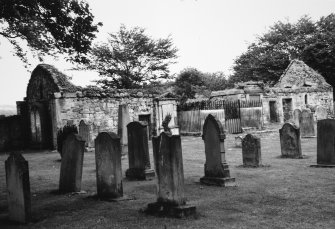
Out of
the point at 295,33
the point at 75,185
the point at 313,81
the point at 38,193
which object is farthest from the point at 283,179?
the point at 295,33

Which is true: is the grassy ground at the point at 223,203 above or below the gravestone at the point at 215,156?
below

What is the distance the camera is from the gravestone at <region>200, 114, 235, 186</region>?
7.73 metres

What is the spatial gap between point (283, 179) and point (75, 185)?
5.02m

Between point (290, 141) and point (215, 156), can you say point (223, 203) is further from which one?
point (290, 141)

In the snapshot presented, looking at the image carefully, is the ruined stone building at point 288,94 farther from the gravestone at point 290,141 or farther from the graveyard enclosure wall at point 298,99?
the gravestone at point 290,141

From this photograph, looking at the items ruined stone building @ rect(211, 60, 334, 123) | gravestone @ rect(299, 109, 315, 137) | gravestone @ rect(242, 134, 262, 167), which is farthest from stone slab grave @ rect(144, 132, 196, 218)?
ruined stone building @ rect(211, 60, 334, 123)

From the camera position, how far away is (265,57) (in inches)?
1689

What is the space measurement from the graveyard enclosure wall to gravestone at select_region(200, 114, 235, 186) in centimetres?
2000

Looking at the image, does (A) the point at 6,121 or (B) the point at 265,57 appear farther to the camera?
(B) the point at 265,57

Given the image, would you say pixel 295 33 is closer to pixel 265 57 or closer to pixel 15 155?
pixel 265 57

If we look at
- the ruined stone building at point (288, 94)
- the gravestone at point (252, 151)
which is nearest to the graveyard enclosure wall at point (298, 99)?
the ruined stone building at point (288, 94)

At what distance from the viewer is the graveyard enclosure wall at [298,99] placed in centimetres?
2743

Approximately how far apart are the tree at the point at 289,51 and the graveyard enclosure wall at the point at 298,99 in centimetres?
802

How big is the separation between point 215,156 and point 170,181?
9.16ft
